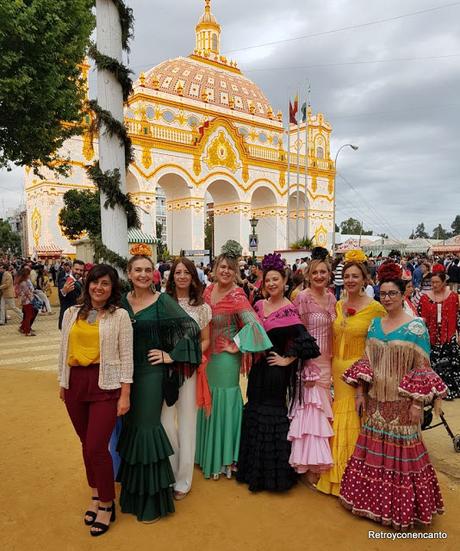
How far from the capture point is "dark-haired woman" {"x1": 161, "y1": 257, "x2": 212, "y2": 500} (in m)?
3.18

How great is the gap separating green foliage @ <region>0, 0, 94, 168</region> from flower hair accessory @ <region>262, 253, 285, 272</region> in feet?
24.4

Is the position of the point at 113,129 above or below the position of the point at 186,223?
below

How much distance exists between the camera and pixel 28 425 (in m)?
4.59

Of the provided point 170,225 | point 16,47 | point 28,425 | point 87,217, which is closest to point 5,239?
point 170,225

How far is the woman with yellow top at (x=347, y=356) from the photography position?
3201mm

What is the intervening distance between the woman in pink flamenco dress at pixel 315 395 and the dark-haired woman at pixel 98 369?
1.37 meters

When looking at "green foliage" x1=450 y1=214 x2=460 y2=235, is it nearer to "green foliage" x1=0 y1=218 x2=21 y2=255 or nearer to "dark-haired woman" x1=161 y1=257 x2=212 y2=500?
"green foliage" x1=0 y1=218 x2=21 y2=255

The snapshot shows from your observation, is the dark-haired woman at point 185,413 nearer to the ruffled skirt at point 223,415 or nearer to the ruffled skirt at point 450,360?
the ruffled skirt at point 223,415

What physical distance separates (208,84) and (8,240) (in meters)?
48.5

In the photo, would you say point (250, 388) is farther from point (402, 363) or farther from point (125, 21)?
point (125, 21)

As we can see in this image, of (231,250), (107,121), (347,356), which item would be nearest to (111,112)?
(107,121)

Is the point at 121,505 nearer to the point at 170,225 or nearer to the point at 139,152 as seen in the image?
the point at 139,152

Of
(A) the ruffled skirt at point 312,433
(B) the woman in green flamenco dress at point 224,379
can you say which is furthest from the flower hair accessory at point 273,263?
(A) the ruffled skirt at point 312,433

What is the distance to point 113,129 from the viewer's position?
333cm
